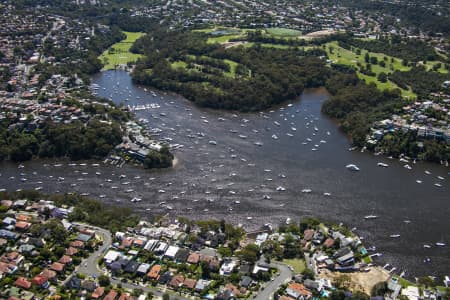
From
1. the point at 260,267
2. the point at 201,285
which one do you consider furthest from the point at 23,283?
the point at 260,267

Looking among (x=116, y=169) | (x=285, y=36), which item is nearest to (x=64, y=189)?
(x=116, y=169)

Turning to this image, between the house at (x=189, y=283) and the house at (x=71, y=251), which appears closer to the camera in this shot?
the house at (x=189, y=283)

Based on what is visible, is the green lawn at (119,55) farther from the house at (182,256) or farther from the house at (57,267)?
the house at (57,267)

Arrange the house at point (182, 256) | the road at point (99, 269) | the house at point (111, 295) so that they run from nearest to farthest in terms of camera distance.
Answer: the house at point (111, 295), the road at point (99, 269), the house at point (182, 256)

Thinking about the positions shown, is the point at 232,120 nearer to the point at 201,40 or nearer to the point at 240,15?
the point at 201,40

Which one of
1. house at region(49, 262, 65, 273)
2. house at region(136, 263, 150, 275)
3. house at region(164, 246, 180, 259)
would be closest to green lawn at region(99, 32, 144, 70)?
house at region(164, 246, 180, 259)

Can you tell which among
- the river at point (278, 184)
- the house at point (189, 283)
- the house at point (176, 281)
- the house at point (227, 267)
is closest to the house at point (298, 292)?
the house at point (227, 267)
